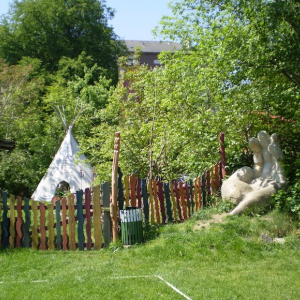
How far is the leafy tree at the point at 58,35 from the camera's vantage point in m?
36.7

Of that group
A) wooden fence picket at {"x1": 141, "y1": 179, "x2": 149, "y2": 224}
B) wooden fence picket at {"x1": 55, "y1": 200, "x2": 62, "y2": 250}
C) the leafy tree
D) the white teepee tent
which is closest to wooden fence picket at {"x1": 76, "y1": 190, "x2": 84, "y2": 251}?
wooden fence picket at {"x1": 55, "y1": 200, "x2": 62, "y2": 250}

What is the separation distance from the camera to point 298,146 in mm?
12430

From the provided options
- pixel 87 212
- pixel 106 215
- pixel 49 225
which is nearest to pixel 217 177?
pixel 106 215

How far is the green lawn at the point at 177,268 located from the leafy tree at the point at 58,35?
29.2m

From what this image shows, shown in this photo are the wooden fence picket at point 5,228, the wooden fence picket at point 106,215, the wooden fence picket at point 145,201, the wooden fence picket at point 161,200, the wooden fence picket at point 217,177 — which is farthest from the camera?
the wooden fence picket at point 217,177

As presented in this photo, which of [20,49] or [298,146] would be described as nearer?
[298,146]

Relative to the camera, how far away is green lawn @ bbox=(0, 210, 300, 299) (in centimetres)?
595

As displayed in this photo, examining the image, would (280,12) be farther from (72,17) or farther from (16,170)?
(72,17)

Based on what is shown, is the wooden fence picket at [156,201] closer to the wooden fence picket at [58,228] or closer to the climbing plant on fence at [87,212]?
the climbing plant on fence at [87,212]

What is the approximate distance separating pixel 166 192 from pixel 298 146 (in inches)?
182

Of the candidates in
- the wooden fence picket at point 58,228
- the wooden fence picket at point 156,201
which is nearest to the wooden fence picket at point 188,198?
the wooden fence picket at point 156,201

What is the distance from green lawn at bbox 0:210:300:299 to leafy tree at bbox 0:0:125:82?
2916cm

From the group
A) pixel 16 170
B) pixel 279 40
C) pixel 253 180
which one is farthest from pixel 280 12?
pixel 16 170

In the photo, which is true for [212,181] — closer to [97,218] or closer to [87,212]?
[97,218]
